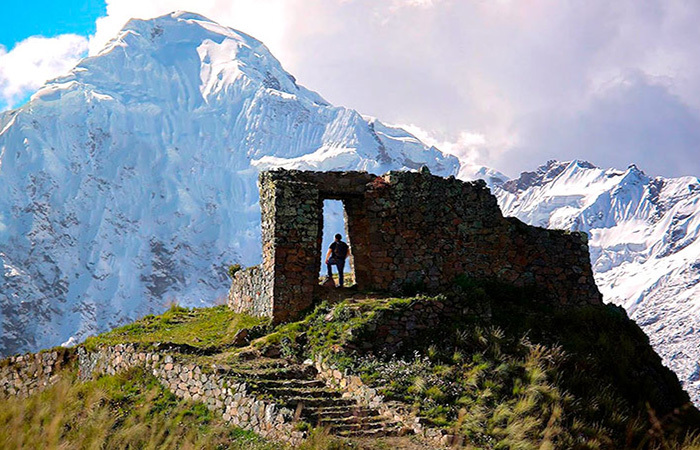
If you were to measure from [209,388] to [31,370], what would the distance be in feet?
24.3

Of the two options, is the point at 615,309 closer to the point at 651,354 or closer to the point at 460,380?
the point at 651,354

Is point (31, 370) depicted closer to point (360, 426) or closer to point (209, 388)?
point (209, 388)

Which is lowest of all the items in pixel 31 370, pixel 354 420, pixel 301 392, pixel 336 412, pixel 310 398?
pixel 354 420

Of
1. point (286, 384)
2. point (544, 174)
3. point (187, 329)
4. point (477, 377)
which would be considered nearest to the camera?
point (286, 384)

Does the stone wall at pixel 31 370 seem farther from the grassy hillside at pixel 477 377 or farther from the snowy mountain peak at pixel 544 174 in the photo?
the snowy mountain peak at pixel 544 174

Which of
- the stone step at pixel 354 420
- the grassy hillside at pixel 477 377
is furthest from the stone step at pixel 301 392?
the stone step at pixel 354 420

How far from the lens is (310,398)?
12820mm

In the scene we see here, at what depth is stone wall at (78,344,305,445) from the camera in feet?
37.8

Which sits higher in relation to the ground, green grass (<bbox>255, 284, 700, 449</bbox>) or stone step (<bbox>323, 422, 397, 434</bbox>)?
green grass (<bbox>255, 284, 700, 449</bbox>)

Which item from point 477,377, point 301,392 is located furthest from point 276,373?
point 477,377

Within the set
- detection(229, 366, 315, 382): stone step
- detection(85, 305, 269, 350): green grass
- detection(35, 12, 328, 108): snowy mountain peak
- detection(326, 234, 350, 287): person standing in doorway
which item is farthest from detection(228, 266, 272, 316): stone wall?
detection(35, 12, 328, 108): snowy mountain peak

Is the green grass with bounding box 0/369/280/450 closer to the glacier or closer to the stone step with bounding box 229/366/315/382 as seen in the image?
the stone step with bounding box 229/366/315/382

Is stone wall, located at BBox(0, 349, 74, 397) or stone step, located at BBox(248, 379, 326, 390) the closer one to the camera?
stone step, located at BBox(248, 379, 326, 390)

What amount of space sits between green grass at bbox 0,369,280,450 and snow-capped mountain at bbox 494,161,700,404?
96.9 meters
